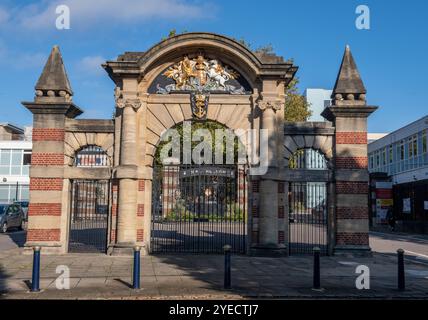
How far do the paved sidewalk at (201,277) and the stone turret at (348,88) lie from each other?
5767 mm

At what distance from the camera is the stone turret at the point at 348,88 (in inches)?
677

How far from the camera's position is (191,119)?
1723 centimetres

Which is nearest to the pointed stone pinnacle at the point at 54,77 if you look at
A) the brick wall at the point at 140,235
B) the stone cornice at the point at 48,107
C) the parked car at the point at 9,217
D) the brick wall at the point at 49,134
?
the stone cornice at the point at 48,107

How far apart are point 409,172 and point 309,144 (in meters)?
24.8

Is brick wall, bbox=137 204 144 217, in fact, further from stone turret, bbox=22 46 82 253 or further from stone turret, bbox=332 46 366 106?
stone turret, bbox=332 46 366 106

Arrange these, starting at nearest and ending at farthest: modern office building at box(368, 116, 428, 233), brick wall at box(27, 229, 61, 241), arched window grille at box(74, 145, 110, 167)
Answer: brick wall at box(27, 229, 61, 241) → arched window grille at box(74, 145, 110, 167) → modern office building at box(368, 116, 428, 233)

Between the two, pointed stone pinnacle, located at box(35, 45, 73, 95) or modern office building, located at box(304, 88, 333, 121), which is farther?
modern office building, located at box(304, 88, 333, 121)

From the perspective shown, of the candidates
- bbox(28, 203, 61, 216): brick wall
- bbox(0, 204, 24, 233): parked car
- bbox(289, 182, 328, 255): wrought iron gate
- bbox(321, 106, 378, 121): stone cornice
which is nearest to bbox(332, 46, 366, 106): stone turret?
bbox(321, 106, 378, 121): stone cornice

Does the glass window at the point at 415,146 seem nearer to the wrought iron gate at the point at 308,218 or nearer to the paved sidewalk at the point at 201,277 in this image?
the wrought iron gate at the point at 308,218

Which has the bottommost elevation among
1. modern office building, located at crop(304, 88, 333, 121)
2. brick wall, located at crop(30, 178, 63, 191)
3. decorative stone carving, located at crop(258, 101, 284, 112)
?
brick wall, located at crop(30, 178, 63, 191)

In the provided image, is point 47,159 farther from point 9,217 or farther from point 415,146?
point 415,146

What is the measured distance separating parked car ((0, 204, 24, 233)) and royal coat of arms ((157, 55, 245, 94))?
646 inches

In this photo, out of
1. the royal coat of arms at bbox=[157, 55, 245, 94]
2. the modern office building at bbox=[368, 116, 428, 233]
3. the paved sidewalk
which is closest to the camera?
the paved sidewalk

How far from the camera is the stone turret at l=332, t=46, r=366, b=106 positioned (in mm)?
17203
